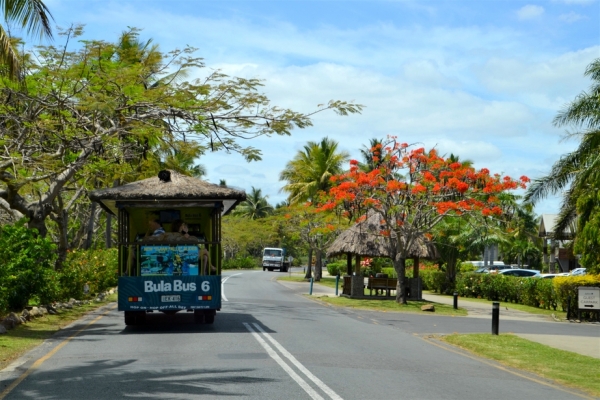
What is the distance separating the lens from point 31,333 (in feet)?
54.4

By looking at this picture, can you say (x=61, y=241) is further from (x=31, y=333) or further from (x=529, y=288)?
(x=529, y=288)

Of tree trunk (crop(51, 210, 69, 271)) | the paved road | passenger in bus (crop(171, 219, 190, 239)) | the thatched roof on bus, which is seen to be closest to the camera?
the paved road

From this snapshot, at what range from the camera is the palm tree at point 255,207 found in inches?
3876

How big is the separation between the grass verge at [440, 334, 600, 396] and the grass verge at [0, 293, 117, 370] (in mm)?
8692

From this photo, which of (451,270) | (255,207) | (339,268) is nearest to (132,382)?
(451,270)

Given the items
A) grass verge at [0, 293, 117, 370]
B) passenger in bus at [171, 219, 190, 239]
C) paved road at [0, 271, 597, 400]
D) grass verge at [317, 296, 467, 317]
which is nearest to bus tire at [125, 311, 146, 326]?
paved road at [0, 271, 597, 400]

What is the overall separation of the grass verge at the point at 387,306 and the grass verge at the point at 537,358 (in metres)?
9.60

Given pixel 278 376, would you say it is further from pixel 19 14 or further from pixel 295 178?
pixel 295 178

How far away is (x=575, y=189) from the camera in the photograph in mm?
28109

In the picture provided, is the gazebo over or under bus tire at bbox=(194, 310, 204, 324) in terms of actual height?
over

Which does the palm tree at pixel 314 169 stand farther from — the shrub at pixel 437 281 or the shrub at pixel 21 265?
the shrub at pixel 21 265

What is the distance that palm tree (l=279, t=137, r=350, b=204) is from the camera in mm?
54656

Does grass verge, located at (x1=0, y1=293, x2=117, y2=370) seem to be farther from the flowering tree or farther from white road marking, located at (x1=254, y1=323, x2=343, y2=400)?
the flowering tree

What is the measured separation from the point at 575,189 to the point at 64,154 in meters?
18.0
